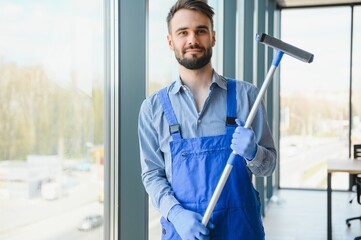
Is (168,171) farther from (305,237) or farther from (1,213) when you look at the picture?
(305,237)

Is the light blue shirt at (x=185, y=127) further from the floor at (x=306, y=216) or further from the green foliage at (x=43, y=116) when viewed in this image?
the floor at (x=306, y=216)

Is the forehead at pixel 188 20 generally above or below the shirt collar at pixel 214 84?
above

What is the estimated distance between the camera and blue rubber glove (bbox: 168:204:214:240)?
3.99 feet

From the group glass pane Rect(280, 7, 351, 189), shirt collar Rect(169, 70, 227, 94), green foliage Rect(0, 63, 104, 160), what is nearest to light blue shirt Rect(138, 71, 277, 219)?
shirt collar Rect(169, 70, 227, 94)

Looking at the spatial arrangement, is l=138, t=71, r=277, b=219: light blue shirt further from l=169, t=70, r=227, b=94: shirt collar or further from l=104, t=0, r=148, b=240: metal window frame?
l=104, t=0, r=148, b=240: metal window frame

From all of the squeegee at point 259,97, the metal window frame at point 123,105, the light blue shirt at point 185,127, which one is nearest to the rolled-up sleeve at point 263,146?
the light blue shirt at point 185,127

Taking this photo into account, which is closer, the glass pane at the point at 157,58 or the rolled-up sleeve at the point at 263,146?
the rolled-up sleeve at the point at 263,146

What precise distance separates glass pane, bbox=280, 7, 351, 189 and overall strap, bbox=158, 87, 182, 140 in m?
5.50

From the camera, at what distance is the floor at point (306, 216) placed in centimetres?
423

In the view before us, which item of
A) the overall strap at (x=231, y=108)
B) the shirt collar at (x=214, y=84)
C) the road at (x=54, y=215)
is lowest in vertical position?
the road at (x=54, y=215)

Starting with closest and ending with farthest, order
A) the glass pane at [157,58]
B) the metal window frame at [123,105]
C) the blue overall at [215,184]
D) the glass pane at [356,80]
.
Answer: the blue overall at [215,184]
the metal window frame at [123,105]
the glass pane at [157,58]
the glass pane at [356,80]

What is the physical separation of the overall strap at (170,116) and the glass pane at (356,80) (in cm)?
580

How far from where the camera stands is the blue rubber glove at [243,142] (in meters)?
1.21

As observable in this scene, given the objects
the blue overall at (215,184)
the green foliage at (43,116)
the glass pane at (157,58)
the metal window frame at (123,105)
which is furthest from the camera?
the glass pane at (157,58)
